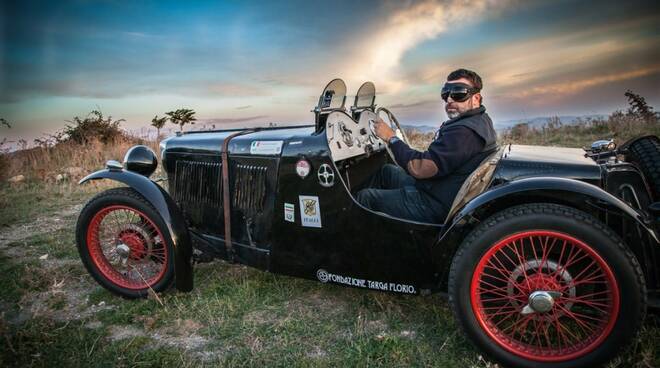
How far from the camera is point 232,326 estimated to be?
3154mm

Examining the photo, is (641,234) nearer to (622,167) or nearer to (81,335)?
(622,167)

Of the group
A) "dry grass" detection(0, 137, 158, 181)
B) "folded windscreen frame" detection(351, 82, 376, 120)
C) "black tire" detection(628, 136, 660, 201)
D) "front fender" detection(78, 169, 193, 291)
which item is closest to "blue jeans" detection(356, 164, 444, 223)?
"folded windscreen frame" detection(351, 82, 376, 120)

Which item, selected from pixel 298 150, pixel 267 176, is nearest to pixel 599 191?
pixel 298 150

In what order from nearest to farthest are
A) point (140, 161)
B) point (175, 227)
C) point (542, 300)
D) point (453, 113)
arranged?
point (542, 300) → point (453, 113) → point (175, 227) → point (140, 161)

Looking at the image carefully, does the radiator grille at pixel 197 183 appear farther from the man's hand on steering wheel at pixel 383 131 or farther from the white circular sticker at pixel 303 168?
the man's hand on steering wheel at pixel 383 131

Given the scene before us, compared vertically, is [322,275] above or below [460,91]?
below

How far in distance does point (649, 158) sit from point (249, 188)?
2.94m

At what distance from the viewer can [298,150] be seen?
10.4 ft

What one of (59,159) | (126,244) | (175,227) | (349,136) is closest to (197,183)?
(175,227)

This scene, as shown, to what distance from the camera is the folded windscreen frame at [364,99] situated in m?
3.85

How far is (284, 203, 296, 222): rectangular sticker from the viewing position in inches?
125

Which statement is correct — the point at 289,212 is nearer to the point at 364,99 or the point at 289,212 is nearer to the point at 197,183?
the point at 197,183

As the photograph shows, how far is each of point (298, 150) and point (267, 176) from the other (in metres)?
0.39

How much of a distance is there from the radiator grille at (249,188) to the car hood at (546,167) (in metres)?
1.77
